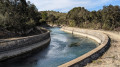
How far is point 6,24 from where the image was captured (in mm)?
20875

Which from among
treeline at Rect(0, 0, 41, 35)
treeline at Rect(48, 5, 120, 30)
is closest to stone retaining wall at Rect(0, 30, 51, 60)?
treeline at Rect(0, 0, 41, 35)

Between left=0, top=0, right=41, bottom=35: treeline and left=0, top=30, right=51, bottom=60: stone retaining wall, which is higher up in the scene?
left=0, top=0, right=41, bottom=35: treeline

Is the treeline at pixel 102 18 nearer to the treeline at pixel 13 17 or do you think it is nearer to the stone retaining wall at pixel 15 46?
the treeline at pixel 13 17

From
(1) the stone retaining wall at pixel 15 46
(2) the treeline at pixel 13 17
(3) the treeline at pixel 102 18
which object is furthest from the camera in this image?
(3) the treeline at pixel 102 18

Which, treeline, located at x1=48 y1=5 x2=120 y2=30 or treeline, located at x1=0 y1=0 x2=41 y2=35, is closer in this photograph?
treeline, located at x1=0 y1=0 x2=41 y2=35

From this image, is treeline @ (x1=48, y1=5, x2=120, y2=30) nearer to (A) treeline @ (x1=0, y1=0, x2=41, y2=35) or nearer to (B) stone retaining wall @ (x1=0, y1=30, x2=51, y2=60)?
(A) treeline @ (x1=0, y1=0, x2=41, y2=35)

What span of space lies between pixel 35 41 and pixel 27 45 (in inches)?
99.0

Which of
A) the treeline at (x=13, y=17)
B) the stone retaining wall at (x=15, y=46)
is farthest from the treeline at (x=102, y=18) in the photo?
the stone retaining wall at (x=15, y=46)

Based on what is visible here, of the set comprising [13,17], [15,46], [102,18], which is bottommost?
[15,46]

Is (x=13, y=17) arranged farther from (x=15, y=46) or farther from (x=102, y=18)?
(x=102, y=18)

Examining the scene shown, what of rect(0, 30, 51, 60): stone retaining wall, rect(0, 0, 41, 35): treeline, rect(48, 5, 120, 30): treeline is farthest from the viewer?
rect(48, 5, 120, 30): treeline

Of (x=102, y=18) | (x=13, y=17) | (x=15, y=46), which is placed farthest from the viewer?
(x=102, y=18)

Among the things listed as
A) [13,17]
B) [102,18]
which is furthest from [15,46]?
[102,18]

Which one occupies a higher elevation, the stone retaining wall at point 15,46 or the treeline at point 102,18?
the treeline at point 102,18
